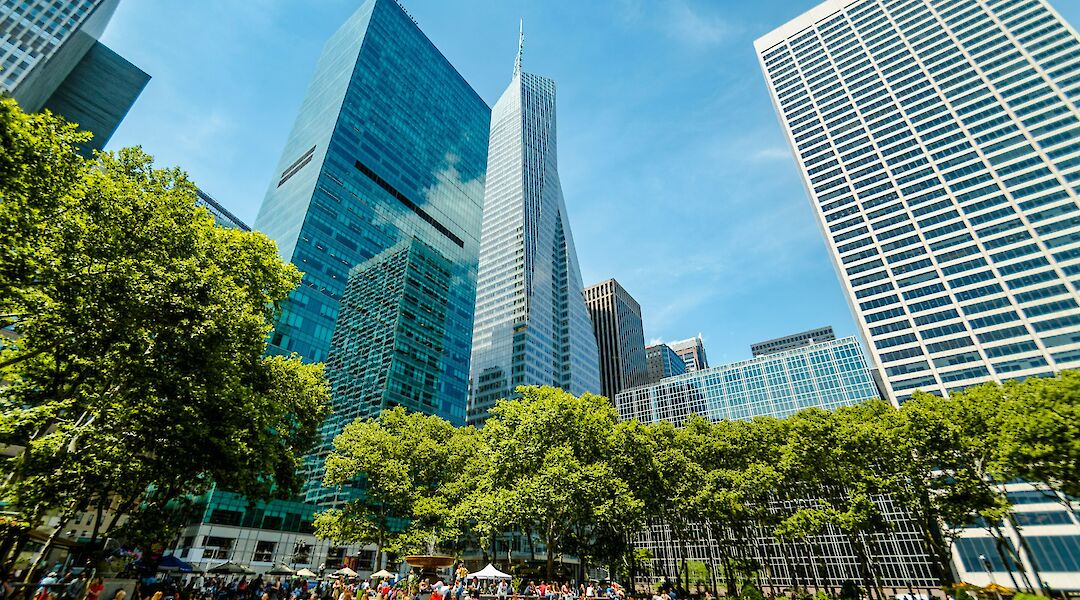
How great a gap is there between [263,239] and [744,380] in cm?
9854

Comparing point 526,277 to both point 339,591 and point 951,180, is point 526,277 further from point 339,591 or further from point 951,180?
point 339,591

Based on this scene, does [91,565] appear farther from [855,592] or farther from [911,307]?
[911,307]

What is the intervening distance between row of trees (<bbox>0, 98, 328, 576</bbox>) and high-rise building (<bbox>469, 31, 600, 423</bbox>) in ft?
305

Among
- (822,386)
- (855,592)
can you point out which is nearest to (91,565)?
(855,592)

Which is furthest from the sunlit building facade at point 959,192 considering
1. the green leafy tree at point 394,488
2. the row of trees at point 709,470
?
the green leafy tree at point 394,488

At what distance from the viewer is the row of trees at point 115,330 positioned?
45.9 ft

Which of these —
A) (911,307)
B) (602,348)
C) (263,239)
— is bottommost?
(263,239)

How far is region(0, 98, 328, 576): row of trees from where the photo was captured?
14.0 m

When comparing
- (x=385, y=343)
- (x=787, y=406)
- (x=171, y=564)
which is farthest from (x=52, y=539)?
(x=787, y=406)

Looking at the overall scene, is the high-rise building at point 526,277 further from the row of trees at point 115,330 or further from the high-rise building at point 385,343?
the row of trees at point 115,330

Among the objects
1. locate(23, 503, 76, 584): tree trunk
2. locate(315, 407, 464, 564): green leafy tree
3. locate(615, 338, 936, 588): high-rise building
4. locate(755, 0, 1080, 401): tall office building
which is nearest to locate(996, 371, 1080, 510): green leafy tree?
locate(315, 407, 464, 564): green leafy tree

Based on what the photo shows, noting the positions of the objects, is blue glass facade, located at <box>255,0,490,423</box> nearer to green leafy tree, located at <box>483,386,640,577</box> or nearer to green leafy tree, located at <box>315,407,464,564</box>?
green leafy tree, located at <box>315,407,464,564</box>

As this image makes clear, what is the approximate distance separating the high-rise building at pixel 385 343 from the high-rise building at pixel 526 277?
34.5 m

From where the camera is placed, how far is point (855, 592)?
30359 millimetres
